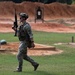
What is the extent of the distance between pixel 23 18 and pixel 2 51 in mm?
7813

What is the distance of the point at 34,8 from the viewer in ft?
272

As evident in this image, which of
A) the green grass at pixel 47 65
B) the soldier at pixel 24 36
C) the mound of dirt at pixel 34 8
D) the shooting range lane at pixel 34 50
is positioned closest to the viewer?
the soldier at pixel 24 36

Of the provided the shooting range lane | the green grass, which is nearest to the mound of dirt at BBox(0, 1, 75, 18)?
the shooting range lane

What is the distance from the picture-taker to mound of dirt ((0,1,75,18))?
80312 mm

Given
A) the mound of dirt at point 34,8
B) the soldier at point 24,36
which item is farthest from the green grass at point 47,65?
the mound of dirt at point 34,8

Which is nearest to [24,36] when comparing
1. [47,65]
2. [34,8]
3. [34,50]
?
[47,65]

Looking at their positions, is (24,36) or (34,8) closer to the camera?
(24,36)

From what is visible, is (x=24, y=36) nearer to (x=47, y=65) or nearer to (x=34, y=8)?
(x=47, y=65)

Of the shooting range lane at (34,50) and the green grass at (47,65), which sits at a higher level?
the green grass at (47,65)

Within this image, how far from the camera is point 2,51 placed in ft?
72.3

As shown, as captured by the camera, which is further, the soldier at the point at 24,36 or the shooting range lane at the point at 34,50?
the shooting range lane at the point at 34,50

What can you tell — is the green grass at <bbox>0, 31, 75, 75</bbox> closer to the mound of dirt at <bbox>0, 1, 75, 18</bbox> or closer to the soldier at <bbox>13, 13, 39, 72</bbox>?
the soldier at <bbox>13, 13, 39, 72</bbox>

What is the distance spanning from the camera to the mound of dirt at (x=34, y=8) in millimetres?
80312

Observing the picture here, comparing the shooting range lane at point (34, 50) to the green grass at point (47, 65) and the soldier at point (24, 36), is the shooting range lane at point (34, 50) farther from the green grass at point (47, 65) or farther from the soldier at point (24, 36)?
the soldier at point (24, 36)
